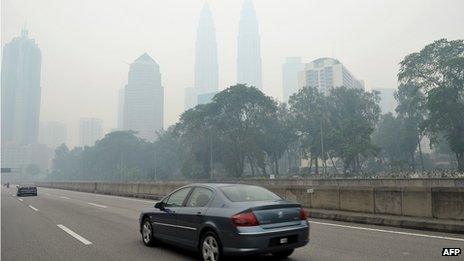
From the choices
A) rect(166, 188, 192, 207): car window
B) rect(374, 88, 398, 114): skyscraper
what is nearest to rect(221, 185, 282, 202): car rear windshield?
rect(166, 188, 192, 207): car window

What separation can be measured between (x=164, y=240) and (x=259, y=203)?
254 cm

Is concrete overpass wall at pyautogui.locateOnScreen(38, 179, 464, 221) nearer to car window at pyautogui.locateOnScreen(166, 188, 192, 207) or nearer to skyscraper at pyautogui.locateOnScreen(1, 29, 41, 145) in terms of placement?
car window at pyautogui.locateOnScreen(166, 188, 192, 207)

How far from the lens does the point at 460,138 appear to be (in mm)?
54781

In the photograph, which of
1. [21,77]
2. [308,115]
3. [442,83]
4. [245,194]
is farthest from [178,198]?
[21,77]

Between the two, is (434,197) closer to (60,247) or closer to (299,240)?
(299,240)

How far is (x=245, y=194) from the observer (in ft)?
24.3

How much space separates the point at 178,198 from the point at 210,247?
1.69 m

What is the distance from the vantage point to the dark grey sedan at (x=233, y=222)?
256 inches

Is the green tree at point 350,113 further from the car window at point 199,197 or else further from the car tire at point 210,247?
the car tire at point 210,247

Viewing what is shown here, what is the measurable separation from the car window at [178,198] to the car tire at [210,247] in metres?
1.21

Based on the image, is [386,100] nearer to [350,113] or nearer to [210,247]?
[350,113]

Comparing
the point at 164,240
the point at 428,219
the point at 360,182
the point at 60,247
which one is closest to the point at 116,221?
the point at 60,247

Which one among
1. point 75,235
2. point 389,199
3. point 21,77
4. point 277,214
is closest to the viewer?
point 277,214

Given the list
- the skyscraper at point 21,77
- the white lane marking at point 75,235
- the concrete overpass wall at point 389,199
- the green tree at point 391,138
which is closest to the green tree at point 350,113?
the green tree at point 391,138
